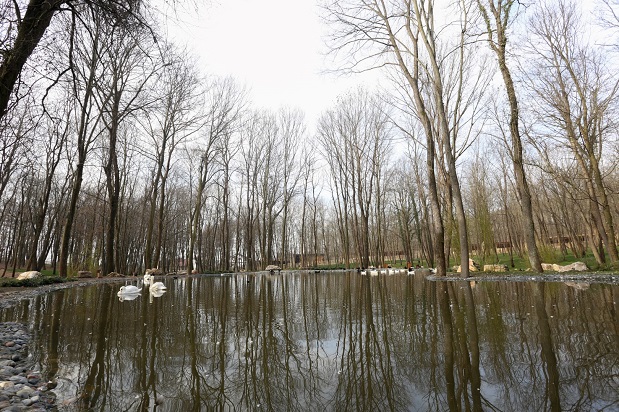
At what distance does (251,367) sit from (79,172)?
1980 cm

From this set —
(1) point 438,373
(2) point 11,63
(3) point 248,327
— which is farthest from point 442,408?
(2) point 11,63

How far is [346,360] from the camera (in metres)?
3.09

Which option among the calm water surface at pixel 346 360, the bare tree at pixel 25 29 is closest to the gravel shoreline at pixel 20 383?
the calm water surface at pixel 346 360

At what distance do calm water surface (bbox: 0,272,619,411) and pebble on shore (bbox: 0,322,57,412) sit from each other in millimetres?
106

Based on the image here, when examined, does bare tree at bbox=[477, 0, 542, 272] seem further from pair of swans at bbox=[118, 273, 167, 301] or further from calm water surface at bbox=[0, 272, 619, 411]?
pair of swans at bbox=[118, 273, 167, 301]

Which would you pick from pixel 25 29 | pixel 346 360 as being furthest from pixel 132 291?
pixel 346 360

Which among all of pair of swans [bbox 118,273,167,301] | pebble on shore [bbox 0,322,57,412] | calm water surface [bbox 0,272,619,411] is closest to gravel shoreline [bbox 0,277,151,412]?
pebble on shore [bbox 0,322,57,412]

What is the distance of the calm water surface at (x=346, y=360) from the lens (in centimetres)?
220

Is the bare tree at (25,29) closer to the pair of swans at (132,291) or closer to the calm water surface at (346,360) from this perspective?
the calm water surface at (346,360)

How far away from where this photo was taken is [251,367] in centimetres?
300

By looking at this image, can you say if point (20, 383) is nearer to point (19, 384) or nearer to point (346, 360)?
point (19, 384)

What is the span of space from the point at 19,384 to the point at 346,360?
2.75 meters

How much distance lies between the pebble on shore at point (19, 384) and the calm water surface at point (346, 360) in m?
0.11

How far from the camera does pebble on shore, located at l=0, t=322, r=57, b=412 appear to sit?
2.21m
